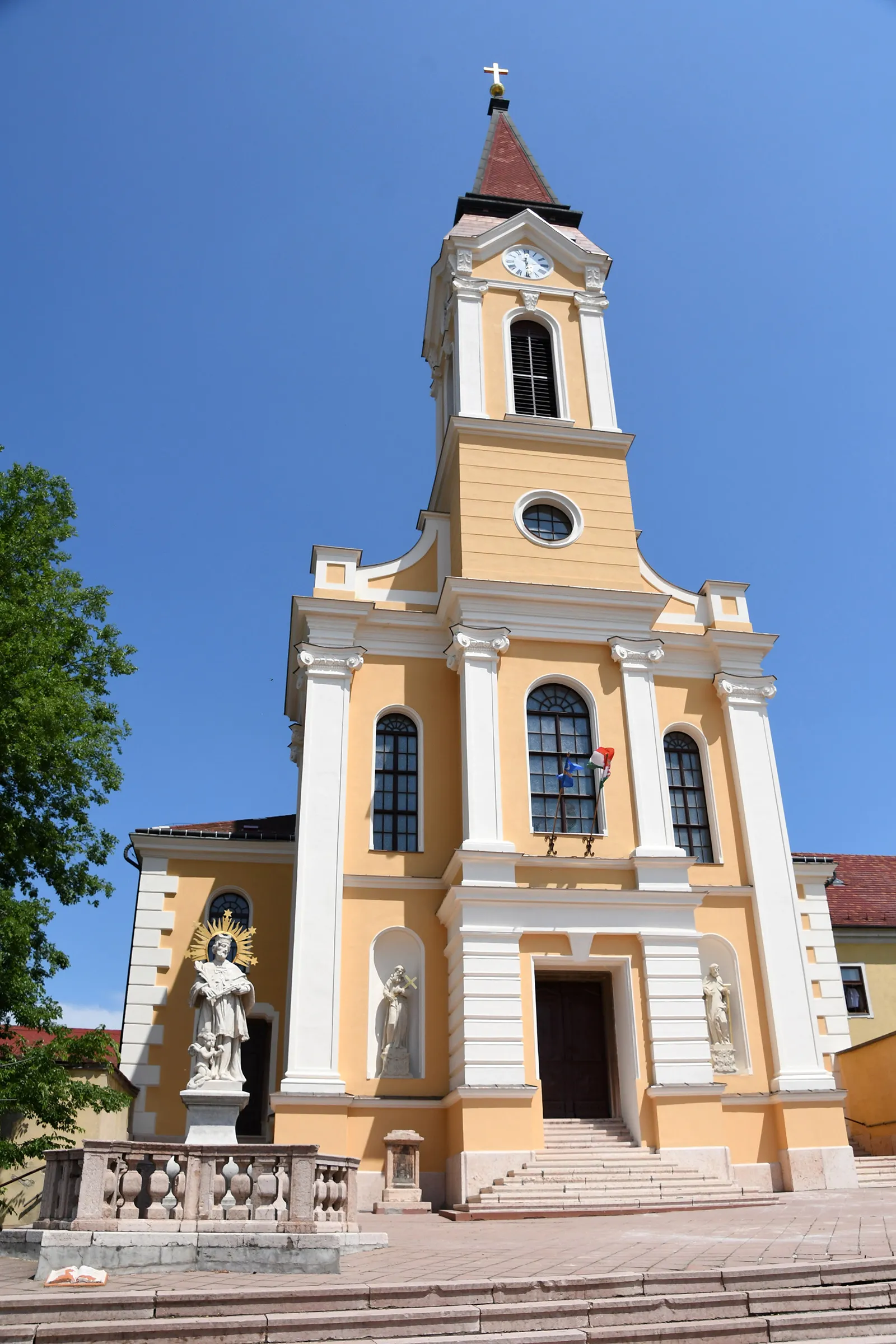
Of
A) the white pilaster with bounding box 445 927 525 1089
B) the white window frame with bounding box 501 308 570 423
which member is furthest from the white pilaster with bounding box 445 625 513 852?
the white window frame with bounding box 501 308 570 423

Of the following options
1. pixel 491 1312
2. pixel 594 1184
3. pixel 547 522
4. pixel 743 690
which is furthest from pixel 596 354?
pixel 491 1312

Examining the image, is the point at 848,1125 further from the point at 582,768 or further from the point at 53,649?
the point at 53,649

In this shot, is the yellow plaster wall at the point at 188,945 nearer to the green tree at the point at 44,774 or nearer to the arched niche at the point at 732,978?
the green tree at the point at 44,774

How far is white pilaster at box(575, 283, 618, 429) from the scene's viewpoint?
25.1m

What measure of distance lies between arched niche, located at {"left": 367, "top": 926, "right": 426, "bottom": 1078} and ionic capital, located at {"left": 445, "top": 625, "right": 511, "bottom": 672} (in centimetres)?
552

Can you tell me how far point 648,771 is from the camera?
68.3 feet

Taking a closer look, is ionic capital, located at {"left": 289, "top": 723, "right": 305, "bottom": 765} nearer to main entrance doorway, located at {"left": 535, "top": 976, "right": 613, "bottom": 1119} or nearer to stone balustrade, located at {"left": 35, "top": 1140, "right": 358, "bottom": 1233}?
main entrance doorway, located at {"left": 535, "top": 976, "right": 613, "bottom": 1119}

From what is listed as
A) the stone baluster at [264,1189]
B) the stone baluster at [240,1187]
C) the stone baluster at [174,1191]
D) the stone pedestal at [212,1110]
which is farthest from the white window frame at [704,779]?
the stone baluster at [174,1191]

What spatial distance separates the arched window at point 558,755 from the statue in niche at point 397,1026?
12.7 feet

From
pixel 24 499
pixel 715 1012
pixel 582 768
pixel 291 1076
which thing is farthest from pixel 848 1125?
pixel 24 499

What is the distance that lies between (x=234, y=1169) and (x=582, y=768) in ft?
41.5

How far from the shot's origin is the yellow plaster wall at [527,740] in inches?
787

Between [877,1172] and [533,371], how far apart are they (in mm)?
18920

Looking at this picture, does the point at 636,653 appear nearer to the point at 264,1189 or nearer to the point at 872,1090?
the point at 872,1090
